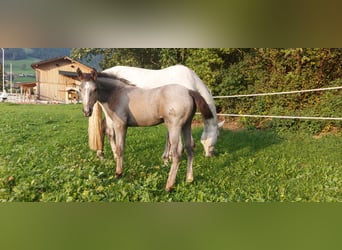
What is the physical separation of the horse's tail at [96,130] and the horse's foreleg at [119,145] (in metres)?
0.44

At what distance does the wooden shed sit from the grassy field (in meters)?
0.10

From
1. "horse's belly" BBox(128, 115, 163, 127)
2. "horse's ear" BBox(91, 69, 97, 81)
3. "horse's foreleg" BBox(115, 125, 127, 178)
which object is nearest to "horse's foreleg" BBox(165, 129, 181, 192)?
"horse's belly" BBox(128, 115, 163, 127)

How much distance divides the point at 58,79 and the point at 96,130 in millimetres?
525

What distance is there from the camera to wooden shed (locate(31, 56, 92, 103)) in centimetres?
250

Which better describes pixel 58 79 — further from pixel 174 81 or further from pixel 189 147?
pixel 189 147

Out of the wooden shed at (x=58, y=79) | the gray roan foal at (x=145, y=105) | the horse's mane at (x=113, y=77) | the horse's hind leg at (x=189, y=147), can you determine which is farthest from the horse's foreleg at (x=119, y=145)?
the wooden shed at (x=58, y=79)

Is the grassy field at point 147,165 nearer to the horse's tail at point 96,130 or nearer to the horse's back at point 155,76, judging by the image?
the horse's tail at point 96,130

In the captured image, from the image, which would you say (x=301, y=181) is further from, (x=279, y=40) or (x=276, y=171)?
(x=279, y=40)

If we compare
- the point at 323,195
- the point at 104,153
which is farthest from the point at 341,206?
the point at 104,153

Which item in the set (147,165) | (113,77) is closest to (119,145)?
(147,165)

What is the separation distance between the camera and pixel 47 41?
71.2 inches

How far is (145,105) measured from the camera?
210cm

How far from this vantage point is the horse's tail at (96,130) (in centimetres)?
264

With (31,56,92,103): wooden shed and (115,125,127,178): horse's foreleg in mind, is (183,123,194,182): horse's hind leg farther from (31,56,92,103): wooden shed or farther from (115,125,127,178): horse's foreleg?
(31,56,92,103): wooden shed
